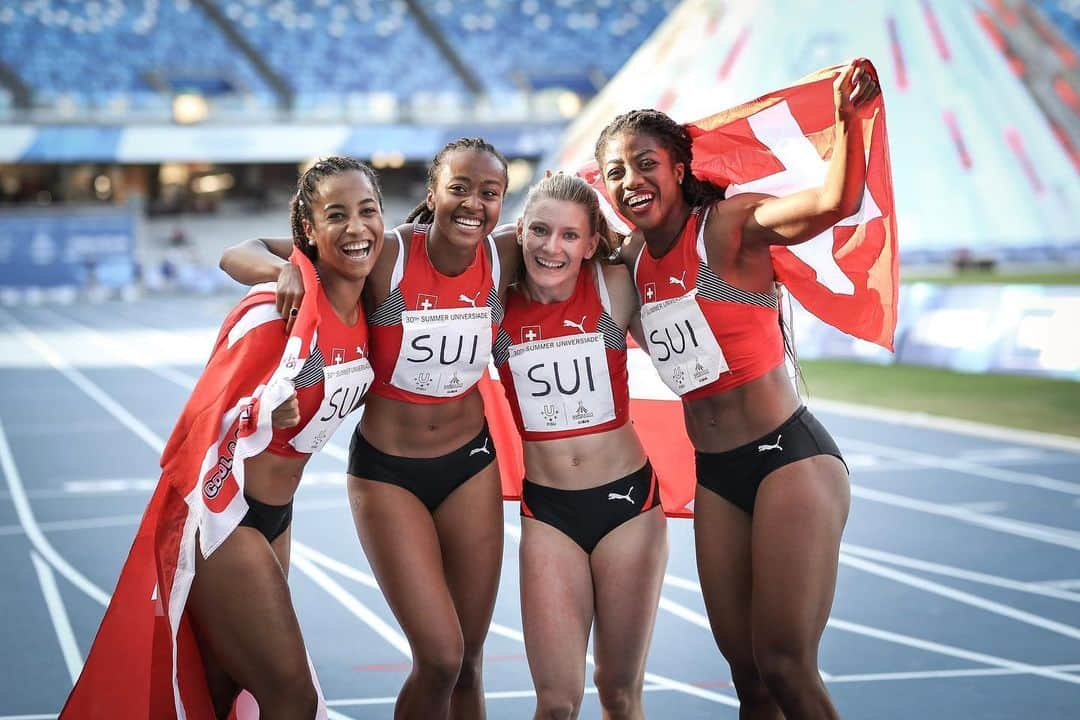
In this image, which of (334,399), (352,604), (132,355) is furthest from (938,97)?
(334,399)

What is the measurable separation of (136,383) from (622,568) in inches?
561

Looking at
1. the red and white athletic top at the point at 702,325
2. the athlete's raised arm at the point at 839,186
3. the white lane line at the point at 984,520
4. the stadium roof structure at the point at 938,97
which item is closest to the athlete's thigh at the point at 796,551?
the red and white athletic top at the point at 702,325

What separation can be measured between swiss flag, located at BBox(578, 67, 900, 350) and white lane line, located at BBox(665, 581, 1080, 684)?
199 centimetres

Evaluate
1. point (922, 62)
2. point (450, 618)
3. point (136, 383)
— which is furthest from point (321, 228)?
point (922, 62)

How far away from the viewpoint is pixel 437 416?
15.2 feet

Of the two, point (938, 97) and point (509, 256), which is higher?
point (938, 97)

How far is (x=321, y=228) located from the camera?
4.36 meters

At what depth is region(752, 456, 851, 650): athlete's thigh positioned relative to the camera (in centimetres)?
412

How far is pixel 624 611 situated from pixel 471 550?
0.59m

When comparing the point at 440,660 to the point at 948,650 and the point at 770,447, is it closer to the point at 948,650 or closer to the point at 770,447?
the point at 770,447

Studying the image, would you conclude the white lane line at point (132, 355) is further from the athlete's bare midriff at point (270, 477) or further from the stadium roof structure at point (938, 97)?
the athlete's bare midriff at point (270, 477)

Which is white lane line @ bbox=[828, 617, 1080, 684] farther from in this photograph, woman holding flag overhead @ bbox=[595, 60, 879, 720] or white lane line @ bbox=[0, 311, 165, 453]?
white lane line @ bbox=[0, 311, 165, 453]

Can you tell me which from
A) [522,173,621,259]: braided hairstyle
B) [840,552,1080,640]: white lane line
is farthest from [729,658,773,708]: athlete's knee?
[840,552,1080,640]: white lane line

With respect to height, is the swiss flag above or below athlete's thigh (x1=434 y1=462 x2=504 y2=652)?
above
